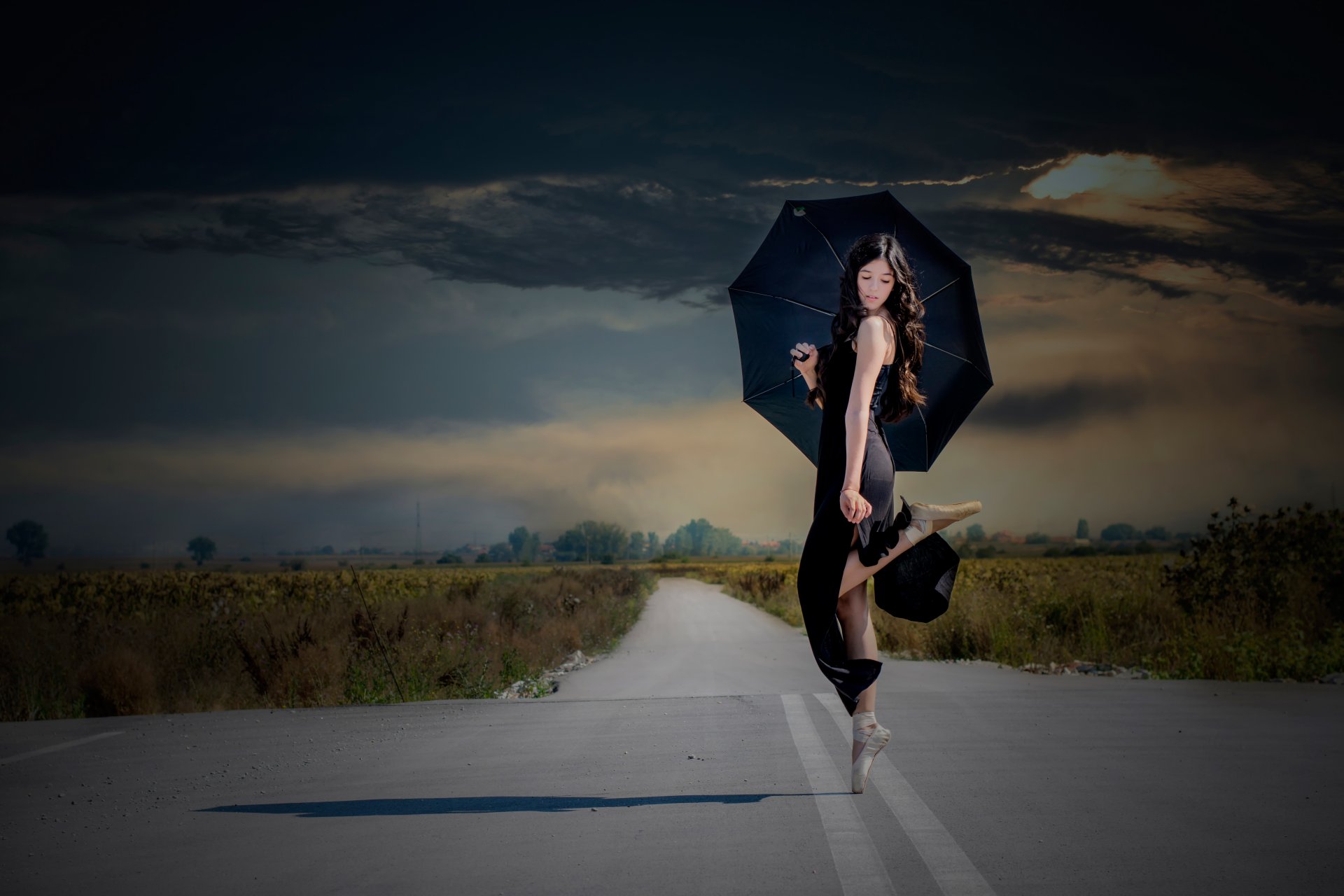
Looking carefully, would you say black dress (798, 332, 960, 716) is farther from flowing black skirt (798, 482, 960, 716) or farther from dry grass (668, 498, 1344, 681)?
dry grass (668, 498, 1344, 681)

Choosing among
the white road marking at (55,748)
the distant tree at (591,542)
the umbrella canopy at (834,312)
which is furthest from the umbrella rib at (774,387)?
the distant tree at (591,542)

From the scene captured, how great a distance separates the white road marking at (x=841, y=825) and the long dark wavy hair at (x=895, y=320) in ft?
6.68

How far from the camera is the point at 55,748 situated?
7797mm

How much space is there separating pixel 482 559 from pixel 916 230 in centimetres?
17349

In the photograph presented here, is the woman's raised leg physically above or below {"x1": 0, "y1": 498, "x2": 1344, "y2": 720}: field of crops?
above

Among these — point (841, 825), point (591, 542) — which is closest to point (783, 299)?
point (841, 825)

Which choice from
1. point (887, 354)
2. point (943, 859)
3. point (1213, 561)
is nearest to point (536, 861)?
point (943, 859)

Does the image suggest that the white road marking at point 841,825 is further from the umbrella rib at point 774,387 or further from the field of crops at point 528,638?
the field of crops at point 528,638

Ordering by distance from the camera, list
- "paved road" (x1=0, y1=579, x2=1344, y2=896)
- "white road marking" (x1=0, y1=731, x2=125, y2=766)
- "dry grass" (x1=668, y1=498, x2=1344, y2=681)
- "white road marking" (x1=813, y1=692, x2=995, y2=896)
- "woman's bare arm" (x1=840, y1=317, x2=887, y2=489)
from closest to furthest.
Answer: "white road marking" (x1=813, y1=692, x2=995, y2=896)
"paved road" (x1=0, y1=579, x2=1344, y2=896)
"woman's bare arm" (x1=840, y1=317, x2=887, y2=489)
"white road marking" (x1=0, y1=731, x2=125, y2=766)
"dry grass" (x1=668, y1=498, x2=1344, y2=681)

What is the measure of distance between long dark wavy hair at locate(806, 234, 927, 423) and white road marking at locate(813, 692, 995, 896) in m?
2.01

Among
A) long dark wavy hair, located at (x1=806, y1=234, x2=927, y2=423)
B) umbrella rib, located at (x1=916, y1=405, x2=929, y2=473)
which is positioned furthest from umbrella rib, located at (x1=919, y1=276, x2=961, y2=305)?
umbrella rib, located at (x1=916, y1=405, x2=929, y2=473)

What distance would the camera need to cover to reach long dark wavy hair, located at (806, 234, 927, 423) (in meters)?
5.52

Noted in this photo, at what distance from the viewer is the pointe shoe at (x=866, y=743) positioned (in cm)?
529

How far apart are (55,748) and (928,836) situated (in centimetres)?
675
